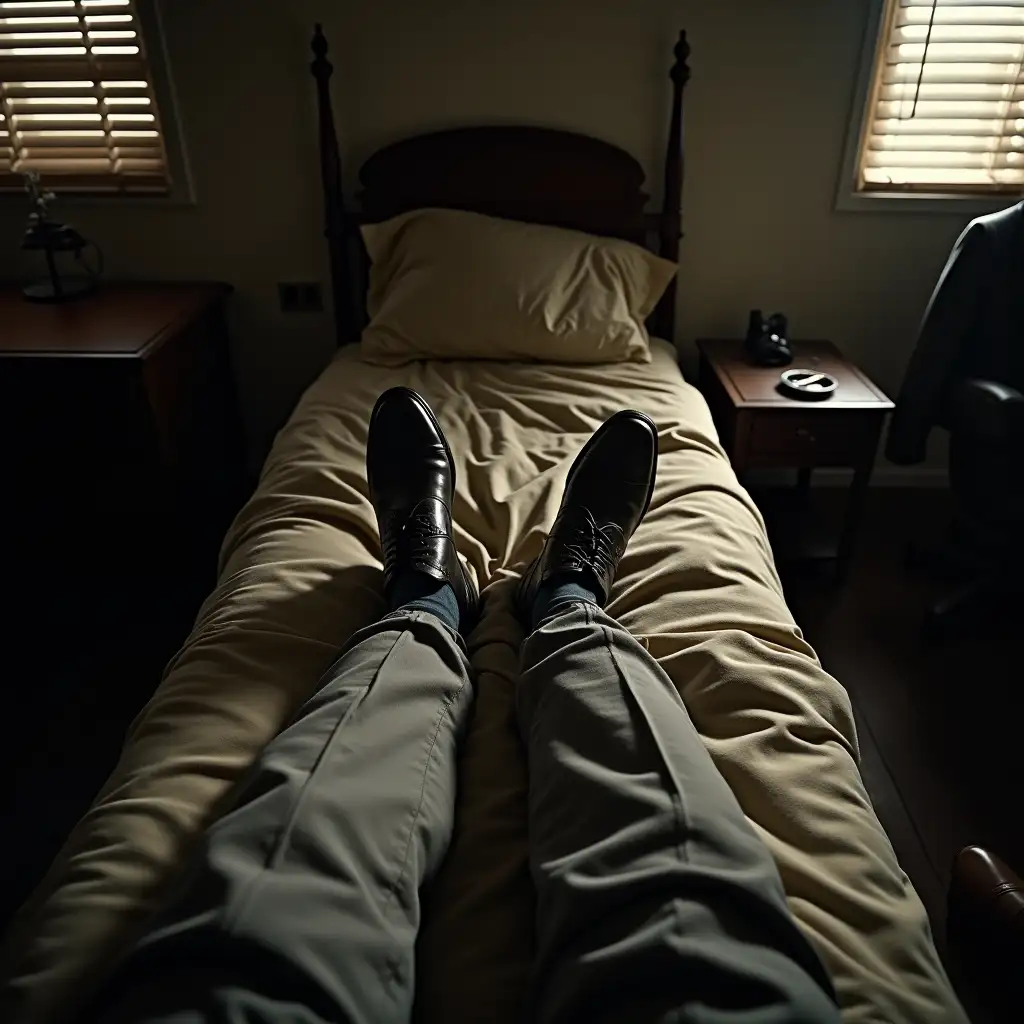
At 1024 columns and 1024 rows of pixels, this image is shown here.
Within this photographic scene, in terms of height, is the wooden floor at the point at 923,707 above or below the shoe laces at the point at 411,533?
below

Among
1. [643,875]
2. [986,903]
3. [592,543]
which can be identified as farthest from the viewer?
[592,543]

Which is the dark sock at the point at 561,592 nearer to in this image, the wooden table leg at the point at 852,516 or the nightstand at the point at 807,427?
the nightstand at the point at 807,427

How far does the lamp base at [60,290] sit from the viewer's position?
1945 mm

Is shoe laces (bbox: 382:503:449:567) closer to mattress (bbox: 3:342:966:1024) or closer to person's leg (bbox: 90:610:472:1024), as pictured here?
mattress (bbox: 3:342:966:1024)

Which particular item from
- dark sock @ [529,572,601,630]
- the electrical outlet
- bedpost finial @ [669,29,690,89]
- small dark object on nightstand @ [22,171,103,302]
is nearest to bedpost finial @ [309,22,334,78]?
the electrical outlet

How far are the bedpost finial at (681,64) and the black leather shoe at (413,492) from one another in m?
1.01

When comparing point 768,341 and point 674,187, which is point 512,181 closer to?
point 674,187

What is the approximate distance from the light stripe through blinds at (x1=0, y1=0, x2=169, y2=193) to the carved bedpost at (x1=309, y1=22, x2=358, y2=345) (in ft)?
1.36

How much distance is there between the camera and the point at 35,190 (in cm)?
187

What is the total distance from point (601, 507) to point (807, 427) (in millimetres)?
743

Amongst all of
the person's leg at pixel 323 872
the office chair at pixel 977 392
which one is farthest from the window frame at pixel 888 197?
the person's leg at pixel 323 872

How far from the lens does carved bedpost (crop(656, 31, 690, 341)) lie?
1.88 metres

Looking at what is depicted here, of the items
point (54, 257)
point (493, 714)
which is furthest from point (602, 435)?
point (54, 257)

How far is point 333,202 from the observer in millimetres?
2020
